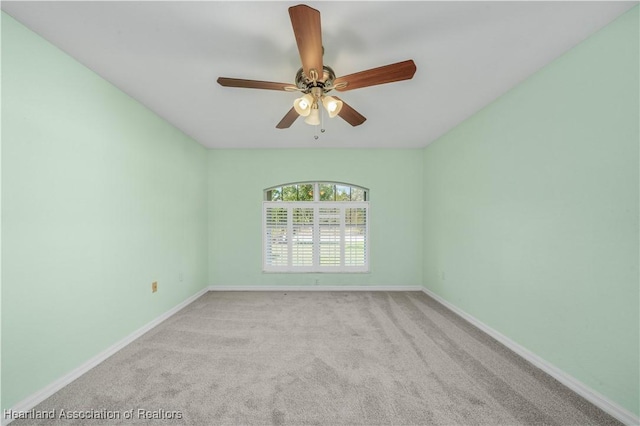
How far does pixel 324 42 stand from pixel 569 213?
2087 mm

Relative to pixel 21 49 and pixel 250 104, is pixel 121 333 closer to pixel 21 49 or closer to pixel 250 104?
pixel 21 49

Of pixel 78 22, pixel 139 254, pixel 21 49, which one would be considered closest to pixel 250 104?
pixel 78 22

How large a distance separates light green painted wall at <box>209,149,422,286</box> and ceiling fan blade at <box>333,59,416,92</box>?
8.04 ft

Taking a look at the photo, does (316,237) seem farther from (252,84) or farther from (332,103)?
(252,84)

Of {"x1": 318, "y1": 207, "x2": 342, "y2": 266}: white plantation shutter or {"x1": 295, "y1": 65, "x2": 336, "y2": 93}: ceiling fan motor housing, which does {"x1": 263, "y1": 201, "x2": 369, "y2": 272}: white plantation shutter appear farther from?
{"x1": 295, "y1": 65, "x2": 336, "y2": 93}: ceiling fan motor housing

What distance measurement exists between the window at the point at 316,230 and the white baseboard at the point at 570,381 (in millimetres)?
2020

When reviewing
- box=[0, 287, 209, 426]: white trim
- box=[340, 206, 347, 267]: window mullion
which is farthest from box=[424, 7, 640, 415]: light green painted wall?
box=[0, 287, 209, 426]: white trim

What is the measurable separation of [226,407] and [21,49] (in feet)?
8.55

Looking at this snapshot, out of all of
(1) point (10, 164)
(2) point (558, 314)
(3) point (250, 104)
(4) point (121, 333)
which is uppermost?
(3) point (250, 104)

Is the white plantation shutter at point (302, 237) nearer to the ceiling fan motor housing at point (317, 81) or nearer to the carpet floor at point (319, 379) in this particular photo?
the carpet floor at point (319, 379)

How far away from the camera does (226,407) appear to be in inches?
60.7

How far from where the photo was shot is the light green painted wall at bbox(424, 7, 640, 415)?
1.41 meters

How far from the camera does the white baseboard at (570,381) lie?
141 centimetres

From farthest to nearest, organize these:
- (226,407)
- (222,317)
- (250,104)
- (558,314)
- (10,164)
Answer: (222,317), (250,104), (558,314), (226,407), (10,164)
